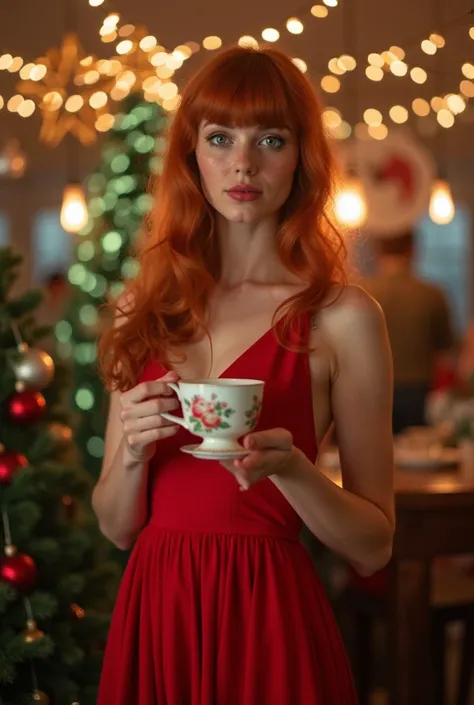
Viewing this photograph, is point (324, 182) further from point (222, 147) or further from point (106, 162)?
point (106, 162)

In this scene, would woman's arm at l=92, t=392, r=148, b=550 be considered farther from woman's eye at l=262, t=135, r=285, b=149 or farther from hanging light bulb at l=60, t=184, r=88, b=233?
hanging light bulb at l=60, t=184, r=88, b=233

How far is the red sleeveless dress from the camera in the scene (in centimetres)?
150

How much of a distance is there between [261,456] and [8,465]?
0.81 metres

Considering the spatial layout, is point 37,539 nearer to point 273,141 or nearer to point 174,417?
point 174,417

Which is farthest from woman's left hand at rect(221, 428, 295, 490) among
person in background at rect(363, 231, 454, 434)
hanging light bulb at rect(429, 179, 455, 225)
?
person in background at rect(363, 231, 454, 434)

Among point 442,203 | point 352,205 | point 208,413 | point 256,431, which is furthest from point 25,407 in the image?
point 442,203

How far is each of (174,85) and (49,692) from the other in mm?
1946

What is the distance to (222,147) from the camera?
1600 mm

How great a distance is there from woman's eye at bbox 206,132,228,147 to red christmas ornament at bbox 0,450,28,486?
780mm

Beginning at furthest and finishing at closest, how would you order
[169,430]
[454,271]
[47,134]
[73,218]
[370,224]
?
[454,271], [370,224], [73,218], [47,134], [169,430]

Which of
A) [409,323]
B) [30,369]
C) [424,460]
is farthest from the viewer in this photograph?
[409,323]

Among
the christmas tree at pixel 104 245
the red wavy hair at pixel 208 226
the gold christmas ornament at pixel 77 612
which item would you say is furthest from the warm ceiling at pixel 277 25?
the gold christmas ornament at pixel 77 612

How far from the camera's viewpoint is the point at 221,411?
1.32 meters

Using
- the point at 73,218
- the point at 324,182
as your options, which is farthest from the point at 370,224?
the point at 324,182
